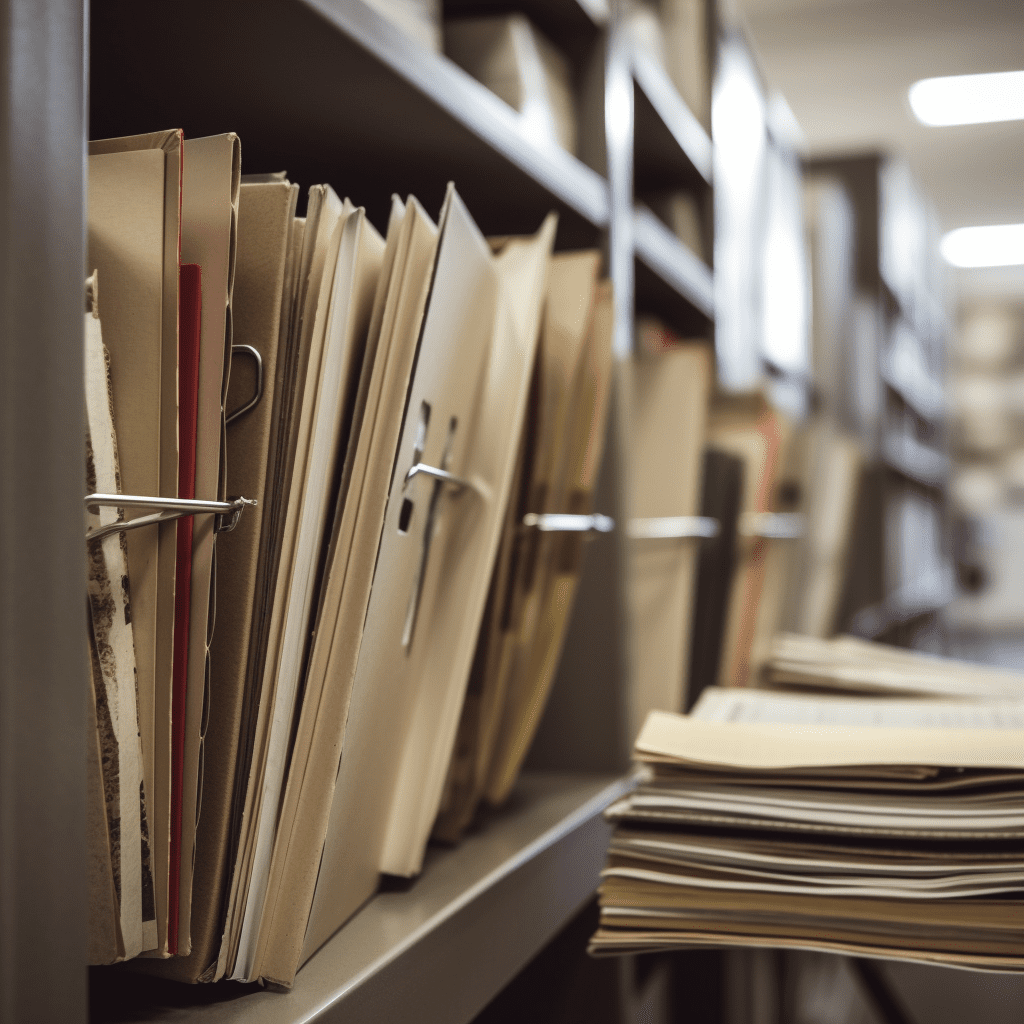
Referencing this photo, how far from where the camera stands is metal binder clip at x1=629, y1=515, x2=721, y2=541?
42.8 inches

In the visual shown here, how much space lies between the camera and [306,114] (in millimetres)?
637

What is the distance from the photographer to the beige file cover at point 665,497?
3.84ft

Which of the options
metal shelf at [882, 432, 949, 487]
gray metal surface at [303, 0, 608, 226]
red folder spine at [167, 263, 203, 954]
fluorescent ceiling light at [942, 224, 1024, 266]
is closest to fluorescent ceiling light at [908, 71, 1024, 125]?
metal shelf at [882, 432, 949, 487]

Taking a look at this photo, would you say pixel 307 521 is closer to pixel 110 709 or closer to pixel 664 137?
pixel 110 709

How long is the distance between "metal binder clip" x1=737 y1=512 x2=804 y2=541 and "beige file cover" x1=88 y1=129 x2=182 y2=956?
1037 mm

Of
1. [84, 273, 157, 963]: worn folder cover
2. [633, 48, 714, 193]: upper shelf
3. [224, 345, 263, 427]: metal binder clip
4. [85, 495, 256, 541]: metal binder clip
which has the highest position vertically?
[633, 48, 714, 193]: upper shelf

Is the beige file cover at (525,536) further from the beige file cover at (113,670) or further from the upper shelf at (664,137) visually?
the upper shelf at (664,137)

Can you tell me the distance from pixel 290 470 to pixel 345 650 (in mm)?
88

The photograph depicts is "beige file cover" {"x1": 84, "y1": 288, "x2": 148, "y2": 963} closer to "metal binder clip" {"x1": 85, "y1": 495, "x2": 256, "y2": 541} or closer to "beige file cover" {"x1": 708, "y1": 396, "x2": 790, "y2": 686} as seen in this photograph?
"metal binder clip" {"x1": 85, "y1": 495, "x2": 256, "y2": 541}

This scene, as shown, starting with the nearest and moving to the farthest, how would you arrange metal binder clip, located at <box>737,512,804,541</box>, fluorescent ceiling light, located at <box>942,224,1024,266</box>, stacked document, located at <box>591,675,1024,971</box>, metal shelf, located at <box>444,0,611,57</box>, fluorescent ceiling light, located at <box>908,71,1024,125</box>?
stacked document, located at <box>591,675,1024,971</box>
metal shelf, located at <box>444,0,611,57</box>
metal binder clip, located at <box>737,512,804,541</box>
fluorescent ceiling light, located at <box>908,71,1024,125</box>
fluorescent ceiling light, located at <box>942,224,1024,266</box>

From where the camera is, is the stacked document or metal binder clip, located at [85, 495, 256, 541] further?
the stacked document

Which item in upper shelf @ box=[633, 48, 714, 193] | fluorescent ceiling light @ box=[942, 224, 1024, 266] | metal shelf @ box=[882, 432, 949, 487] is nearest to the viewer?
upper shelf @ box=[633, 48, 714, 193]

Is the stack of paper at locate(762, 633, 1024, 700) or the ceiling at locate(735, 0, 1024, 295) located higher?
the ceiling at locate(735, 0, 1024, 295)

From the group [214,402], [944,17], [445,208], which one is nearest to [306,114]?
[445,208]
